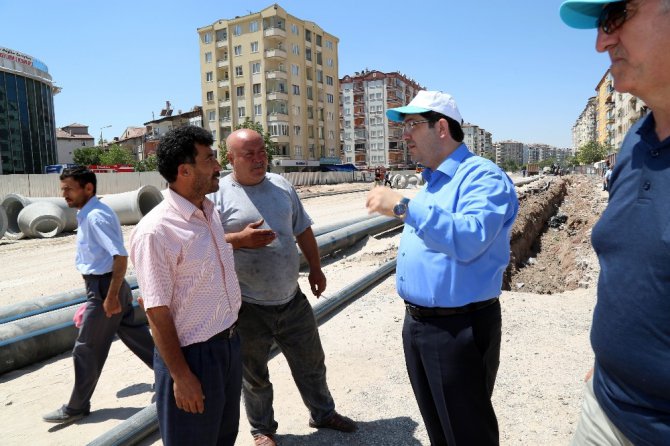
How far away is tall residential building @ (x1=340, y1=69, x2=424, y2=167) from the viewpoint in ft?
324

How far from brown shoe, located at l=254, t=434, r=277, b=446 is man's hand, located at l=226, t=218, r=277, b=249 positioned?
1407 mm

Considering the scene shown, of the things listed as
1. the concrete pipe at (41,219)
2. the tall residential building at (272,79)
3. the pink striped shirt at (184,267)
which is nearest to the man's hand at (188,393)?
the pink striped shirt at (184,267)

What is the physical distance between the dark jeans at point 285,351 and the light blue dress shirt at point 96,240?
157 cm

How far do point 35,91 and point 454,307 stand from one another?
63741 mm

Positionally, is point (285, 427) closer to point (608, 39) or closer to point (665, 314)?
point (665, 314)

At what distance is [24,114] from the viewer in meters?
51.6

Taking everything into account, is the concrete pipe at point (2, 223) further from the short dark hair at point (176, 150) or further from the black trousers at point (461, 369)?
the black trousers at point (461, 369)

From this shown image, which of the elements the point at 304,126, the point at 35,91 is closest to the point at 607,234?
the point at 35,91

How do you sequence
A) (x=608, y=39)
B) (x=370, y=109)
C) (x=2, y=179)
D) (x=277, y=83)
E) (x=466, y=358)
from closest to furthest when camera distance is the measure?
(x=608, y=39), (x=466, y=358), (x=2, y=179), (x=277, y=83), (x=370, y=109)

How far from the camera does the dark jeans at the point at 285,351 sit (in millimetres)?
3484

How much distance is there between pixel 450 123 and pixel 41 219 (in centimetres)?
1753

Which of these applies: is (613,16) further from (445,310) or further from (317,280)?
(317,280)

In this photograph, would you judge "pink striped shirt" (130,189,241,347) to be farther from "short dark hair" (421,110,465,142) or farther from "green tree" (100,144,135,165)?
"green tree" (100,144,135,165)

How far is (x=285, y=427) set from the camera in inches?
149
